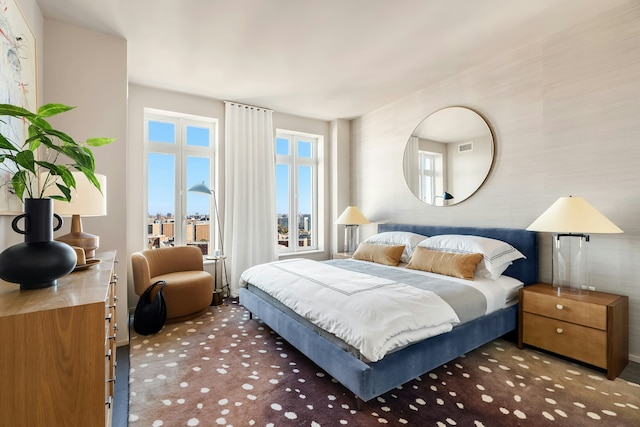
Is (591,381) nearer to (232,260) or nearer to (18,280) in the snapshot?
(18,280)

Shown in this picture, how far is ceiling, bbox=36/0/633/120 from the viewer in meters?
2.33

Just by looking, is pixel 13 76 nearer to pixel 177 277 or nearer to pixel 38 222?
pixel 38 222

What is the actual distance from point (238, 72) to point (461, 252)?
3.10 metres

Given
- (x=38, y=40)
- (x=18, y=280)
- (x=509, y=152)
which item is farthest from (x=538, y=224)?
(x=38, y=40)

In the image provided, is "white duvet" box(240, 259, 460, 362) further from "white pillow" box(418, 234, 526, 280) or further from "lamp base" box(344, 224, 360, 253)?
"lamp base" box(344, 224, 360, 253)

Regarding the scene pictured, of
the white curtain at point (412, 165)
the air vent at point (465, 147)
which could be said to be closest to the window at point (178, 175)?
the white curtain at point (412, 165)

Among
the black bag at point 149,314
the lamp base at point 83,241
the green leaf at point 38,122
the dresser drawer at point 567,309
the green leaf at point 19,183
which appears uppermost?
the green leaf at point 38,122

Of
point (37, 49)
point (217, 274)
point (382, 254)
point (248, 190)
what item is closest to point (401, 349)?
point (382, 254)

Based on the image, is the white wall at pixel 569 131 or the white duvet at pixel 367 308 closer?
the white duvet at pixel 367 308

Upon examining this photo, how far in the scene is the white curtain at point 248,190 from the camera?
4.24m

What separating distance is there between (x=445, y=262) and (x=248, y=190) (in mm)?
2820

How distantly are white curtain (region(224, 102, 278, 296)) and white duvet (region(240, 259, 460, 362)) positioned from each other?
176 cm

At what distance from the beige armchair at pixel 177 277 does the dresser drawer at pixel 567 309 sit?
319 cm

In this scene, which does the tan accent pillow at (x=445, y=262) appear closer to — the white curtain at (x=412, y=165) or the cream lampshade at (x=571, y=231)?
the cream lampshade at (x=571, y=231)
